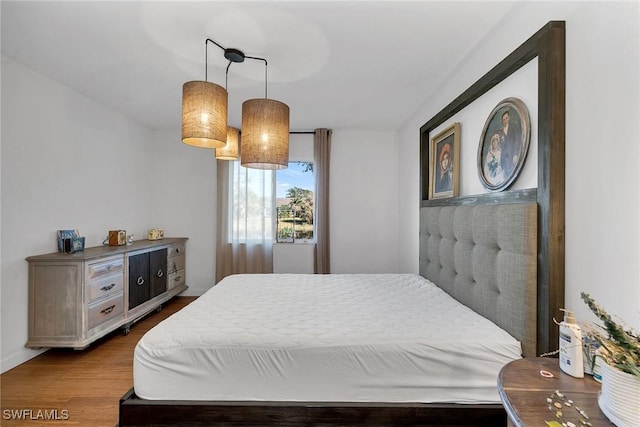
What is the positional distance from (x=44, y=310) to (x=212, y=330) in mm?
1988

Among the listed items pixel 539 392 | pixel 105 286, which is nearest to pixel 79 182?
pixel 105 286

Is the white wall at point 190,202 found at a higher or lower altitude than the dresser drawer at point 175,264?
higher

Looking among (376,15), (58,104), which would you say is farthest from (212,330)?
(58,104)

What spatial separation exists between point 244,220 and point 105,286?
5.82 ft

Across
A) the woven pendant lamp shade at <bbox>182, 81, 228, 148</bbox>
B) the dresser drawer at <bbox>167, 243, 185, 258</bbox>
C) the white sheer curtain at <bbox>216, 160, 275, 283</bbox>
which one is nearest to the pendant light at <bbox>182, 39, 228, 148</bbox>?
the woven pendant lamp shade at <bbox>182, 81, 228, 148</bbox>

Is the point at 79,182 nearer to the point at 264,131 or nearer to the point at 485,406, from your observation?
the point at 264,131

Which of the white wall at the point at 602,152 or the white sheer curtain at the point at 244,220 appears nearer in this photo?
the white wall at the point at 602,152

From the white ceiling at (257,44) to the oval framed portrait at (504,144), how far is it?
0.55 metres

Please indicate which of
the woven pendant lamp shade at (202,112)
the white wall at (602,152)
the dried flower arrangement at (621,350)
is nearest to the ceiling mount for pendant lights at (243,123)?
the woven pendant lamp shade at (202,112)

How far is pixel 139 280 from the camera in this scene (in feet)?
10.5

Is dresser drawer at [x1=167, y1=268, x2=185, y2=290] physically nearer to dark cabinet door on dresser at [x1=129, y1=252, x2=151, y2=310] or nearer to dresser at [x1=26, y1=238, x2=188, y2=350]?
dark cabinet door on dresser at [x1=129, y1=252, x2=151, y2=310]

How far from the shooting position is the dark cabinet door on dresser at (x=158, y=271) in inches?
135

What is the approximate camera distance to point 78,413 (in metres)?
1.85

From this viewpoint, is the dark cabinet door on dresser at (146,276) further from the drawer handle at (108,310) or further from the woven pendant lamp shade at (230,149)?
the woven pendant lamp shade at (230,149)
